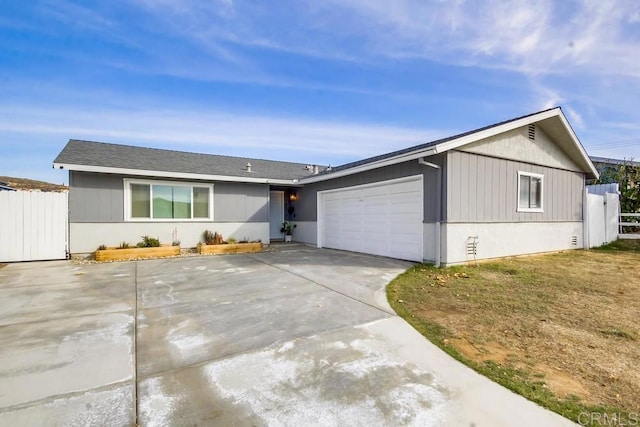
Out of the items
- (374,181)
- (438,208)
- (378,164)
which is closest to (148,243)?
(374,181)

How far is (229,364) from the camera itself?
9.20ft

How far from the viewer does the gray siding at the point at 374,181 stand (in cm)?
772

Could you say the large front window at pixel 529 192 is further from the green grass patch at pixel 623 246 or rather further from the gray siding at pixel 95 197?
the gray siding at pixel 95 197

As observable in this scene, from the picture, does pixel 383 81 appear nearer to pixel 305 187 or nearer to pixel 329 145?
pixel 305 187

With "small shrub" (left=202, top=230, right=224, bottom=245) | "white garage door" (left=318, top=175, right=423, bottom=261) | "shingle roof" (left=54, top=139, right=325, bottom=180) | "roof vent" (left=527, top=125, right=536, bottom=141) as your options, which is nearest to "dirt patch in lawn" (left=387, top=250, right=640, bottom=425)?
"white garage door" (left=318, top=175, right=423, bottom=261)

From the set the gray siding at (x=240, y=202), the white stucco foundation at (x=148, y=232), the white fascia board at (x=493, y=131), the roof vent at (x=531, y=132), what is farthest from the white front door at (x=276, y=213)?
the roof vent at (x=531, y=132)

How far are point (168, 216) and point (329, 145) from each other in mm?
12935

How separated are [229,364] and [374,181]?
303 inches

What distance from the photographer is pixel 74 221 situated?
9.31 meters

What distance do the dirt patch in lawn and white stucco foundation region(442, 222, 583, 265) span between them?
0.71 metres

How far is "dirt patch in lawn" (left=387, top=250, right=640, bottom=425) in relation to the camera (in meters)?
2.45

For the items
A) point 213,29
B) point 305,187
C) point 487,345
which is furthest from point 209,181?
point 487,345

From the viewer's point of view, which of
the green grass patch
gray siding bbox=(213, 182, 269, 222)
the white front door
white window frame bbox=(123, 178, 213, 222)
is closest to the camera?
white window frame bbox=(123, 178, 213, 222)

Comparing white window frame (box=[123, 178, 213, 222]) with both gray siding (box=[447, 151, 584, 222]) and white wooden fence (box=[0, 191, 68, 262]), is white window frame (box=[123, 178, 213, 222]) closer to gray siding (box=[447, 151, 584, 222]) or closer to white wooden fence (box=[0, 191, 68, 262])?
white wooden fence (box=[0, 191, 68, 262])
